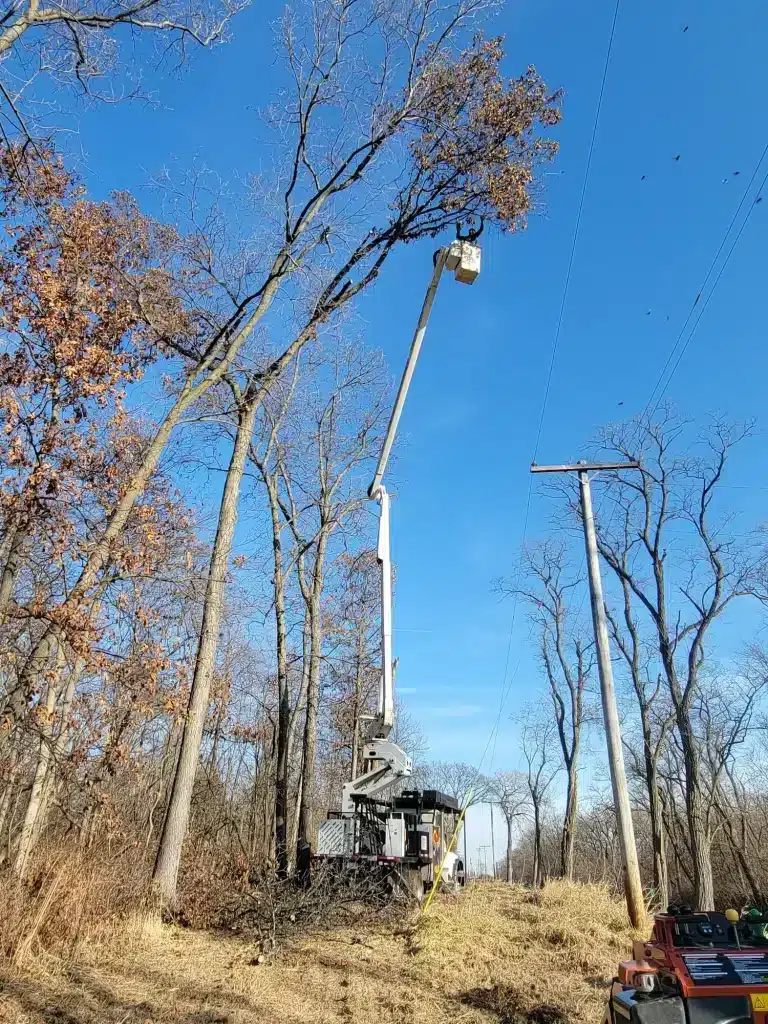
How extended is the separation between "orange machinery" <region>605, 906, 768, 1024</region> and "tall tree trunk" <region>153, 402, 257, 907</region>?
6972mm

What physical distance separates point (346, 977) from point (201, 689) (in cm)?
479

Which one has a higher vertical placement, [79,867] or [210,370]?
[210,370]

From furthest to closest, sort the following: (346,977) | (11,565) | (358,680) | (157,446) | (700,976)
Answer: (358,680)
(157,446)
(11,565)
(346,977)
(700,976)

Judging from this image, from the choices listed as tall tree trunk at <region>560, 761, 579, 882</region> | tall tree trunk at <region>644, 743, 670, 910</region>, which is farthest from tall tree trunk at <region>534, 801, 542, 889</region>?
tall tree trunk at <region>644, 743, 670, 910</region>

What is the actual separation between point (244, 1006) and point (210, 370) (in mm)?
9293

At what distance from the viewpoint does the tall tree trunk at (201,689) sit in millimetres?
9570

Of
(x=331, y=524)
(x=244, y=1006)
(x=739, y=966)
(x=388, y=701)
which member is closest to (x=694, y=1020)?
(x=739, y=966)

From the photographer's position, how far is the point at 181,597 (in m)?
10.2

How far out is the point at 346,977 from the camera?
7.17 m

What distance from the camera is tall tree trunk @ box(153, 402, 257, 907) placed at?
9570 mm

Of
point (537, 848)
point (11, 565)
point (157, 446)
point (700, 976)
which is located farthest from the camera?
point (537, 848)

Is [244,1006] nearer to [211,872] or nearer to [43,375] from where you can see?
[211,872]

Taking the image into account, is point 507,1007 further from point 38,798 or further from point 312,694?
point 312,694

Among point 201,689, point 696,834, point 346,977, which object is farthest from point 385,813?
point 696,834
